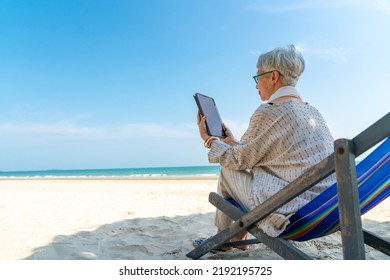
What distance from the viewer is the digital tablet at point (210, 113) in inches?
100

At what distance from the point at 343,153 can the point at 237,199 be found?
3.39ft

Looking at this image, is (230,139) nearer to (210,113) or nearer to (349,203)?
(210,113)

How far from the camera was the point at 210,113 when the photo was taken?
104 inches

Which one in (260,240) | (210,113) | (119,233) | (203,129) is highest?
(210,113)

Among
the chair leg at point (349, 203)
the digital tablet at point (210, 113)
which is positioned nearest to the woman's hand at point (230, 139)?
the digital tablet at point (210, 113)

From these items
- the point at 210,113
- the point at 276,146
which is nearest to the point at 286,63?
the point at 276,146

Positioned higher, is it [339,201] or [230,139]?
[230,139]

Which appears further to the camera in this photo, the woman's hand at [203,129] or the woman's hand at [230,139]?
the woman's hand at [230,139]

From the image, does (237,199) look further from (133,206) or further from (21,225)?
(133,206)

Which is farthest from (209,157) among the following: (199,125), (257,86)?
(257,86)

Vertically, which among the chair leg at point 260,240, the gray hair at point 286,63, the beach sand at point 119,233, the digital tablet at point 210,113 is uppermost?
the gray hair at point 286,63

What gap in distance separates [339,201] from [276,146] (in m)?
0.69

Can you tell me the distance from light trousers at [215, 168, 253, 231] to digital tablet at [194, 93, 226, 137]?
1.03 ft

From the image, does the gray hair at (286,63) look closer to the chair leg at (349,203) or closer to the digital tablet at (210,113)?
the digital tablet at (210,113)
